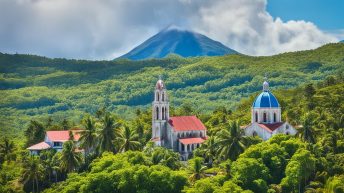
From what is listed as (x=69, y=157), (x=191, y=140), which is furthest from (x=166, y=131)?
(x=69, y=157)

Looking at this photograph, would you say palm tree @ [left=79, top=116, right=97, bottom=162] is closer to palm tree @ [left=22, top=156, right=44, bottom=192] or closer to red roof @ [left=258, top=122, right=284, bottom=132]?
palm tree @ [left=22, top=156, right=44, bottom=192]

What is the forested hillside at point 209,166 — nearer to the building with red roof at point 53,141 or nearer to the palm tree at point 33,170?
the palm tree at point 33,170

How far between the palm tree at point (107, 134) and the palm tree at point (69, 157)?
382 cm

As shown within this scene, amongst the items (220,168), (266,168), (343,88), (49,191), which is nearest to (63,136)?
(49,191)

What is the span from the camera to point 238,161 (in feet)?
236

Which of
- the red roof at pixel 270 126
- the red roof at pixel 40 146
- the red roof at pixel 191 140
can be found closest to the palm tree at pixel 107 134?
the red roof at pixel 191 140

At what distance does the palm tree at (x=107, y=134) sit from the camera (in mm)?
82562

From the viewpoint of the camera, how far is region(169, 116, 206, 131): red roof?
91812 mm

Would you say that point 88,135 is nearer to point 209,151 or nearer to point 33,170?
point 33,170

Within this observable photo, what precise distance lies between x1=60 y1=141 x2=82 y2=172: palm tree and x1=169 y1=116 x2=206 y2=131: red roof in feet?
54.4

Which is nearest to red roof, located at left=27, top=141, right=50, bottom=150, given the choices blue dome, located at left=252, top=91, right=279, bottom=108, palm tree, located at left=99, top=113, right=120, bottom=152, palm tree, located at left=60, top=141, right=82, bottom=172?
palm tree, located at left=60, top=141, right=82, bottom=172

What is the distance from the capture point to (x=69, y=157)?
3159 inches

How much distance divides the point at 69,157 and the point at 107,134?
596 cm

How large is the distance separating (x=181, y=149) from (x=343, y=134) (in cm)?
2274
